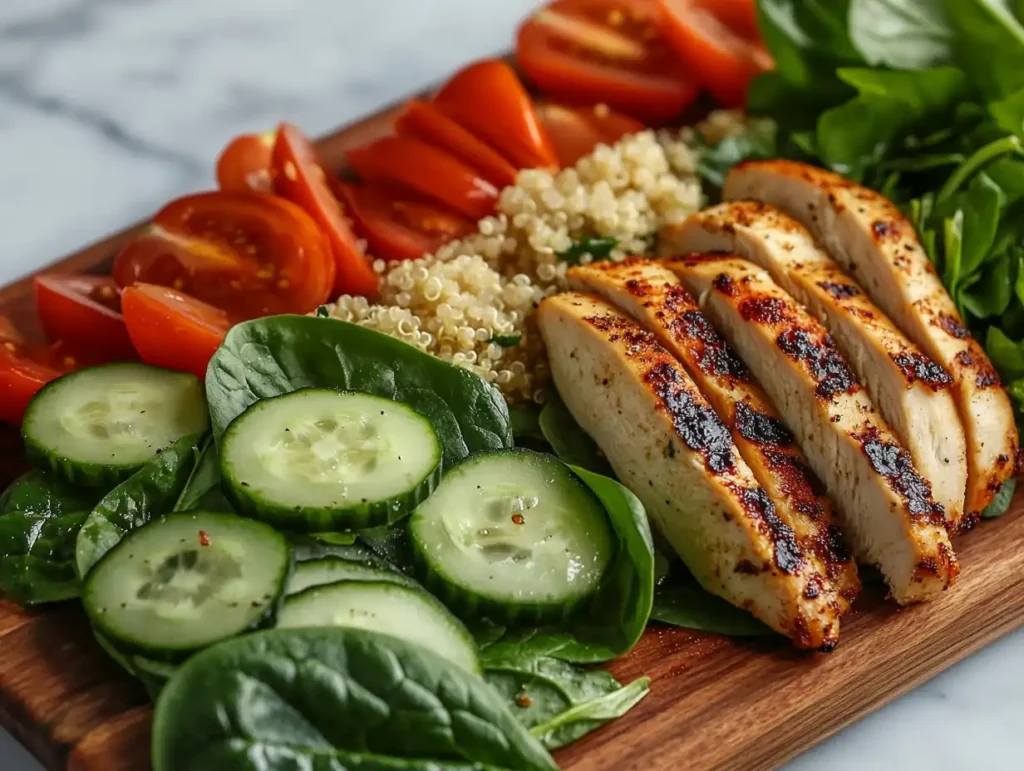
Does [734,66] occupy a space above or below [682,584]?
above

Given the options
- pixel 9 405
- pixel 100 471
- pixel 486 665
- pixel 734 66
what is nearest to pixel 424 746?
pixel 486 665

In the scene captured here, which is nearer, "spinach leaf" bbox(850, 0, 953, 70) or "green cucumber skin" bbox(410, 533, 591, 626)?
"green cucumber skin" bbox(410, 533, 591, 626)

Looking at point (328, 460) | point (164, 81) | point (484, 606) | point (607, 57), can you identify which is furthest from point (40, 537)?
point (164, 81)

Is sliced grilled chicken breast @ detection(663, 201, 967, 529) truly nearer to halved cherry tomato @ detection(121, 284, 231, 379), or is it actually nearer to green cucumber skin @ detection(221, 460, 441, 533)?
green cucumber skin @ detection(221, 460, 441, 533)

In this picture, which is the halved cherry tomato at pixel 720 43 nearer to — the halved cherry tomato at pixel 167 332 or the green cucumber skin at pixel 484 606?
the halved cherry tomato at pixel 167 332

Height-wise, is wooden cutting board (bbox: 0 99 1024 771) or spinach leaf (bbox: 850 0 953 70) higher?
spinach leaf (bbox: 850 0 953 70)

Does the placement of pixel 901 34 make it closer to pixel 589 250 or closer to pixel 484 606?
pixel 589 250

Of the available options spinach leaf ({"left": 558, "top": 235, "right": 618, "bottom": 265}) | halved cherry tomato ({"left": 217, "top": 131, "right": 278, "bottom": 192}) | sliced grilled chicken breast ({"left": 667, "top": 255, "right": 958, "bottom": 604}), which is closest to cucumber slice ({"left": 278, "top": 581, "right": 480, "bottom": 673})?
sliced grilled chicken breast ({"left": 667, "top": 255, "right": 958, "bottom": 604})

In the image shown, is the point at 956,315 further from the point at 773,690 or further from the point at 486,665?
the point at 486,665
